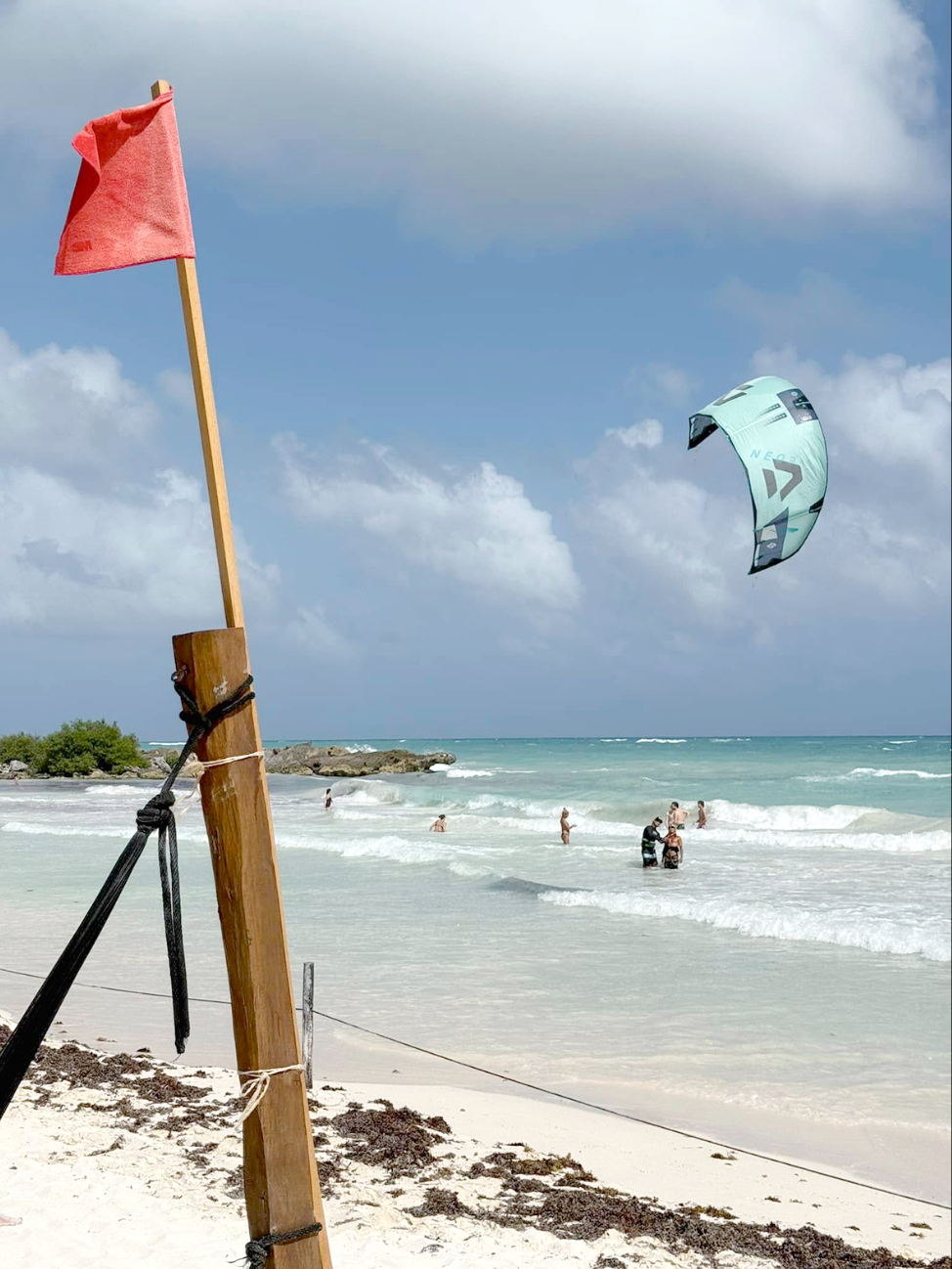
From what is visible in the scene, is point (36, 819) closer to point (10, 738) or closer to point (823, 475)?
point (10, 738)

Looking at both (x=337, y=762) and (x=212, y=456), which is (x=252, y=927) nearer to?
(x=212, y=456)

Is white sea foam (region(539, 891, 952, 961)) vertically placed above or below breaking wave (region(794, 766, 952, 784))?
above

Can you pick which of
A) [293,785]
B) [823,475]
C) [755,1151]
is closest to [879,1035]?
[755,1151]

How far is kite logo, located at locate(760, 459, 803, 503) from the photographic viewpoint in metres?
6.02

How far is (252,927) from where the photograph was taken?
251 centimetres

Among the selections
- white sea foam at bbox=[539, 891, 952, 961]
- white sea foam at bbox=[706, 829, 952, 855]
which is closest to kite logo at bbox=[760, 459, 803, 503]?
white sea foam at bbox=[539, 891, 952, 961]

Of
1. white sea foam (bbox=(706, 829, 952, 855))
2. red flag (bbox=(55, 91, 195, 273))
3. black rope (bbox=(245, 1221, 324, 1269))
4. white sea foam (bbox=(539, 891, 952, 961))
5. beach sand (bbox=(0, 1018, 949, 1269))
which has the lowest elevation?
white sea foam (bbox=(706, 829, 952, 855))

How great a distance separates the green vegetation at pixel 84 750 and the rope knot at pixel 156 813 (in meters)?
3.92

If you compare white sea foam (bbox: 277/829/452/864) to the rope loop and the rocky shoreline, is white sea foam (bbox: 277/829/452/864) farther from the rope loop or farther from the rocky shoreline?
the rope loop

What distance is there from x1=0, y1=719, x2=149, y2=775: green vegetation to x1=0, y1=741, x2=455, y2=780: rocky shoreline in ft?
0.19

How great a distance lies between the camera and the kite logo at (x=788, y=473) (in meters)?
6.02

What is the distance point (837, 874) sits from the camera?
1777 cm

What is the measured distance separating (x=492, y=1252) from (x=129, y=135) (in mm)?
3877

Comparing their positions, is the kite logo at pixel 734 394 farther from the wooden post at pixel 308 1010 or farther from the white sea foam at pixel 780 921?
the white sea foam at pixel 780 921
